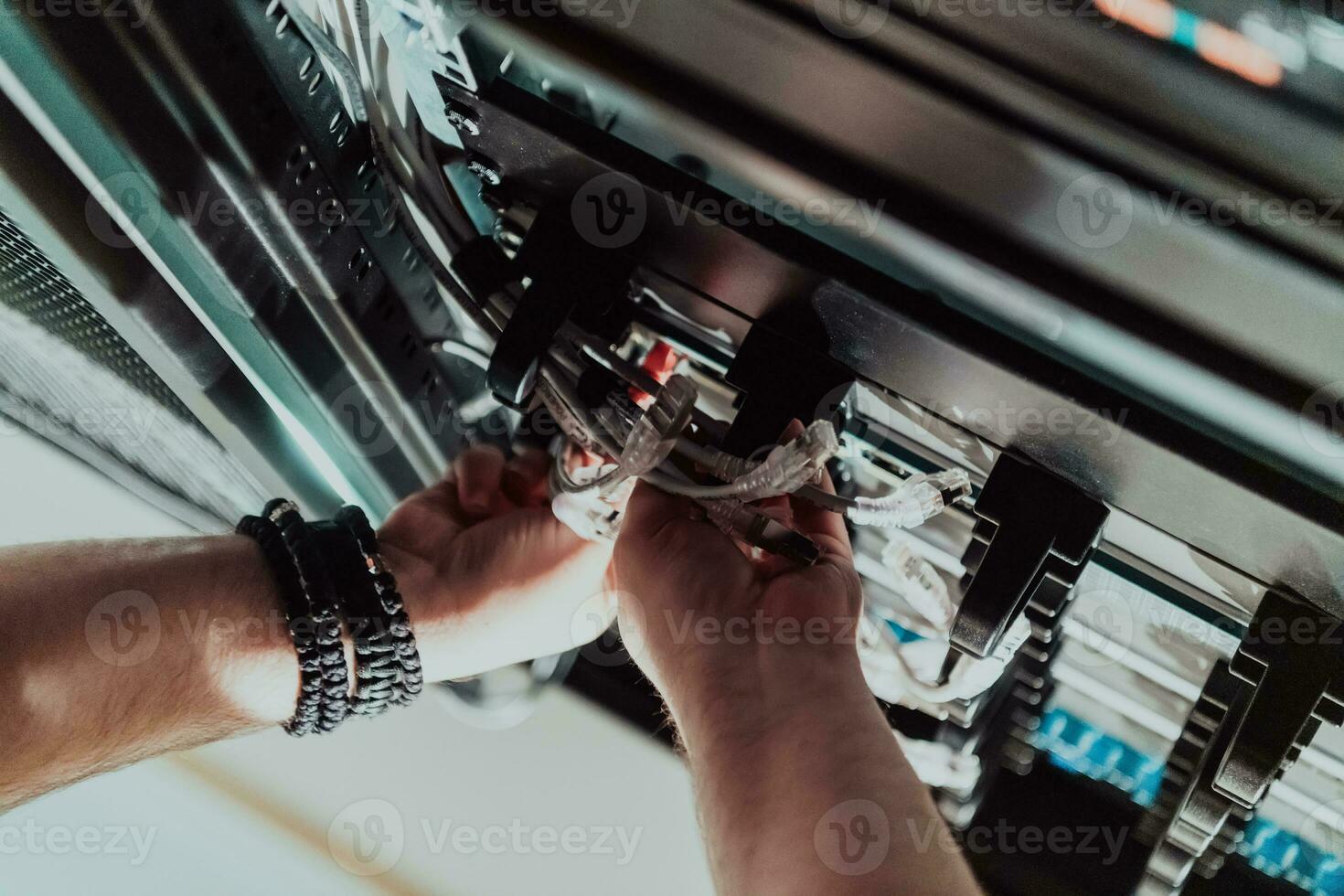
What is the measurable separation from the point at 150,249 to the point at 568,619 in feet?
1.56

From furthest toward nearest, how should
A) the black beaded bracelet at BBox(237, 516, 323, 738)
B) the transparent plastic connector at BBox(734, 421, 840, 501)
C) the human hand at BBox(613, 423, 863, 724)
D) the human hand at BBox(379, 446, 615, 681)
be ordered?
the human hand at BBox(379, 446, 615, 681) → the black beaded bracelet at BBox(237, 516, 323, 738) → the human hand at BBox(613, 423, 863, 724) → the transparent plastic connector at BBox(734, 421, 840, 501)

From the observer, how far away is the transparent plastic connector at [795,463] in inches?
20.1

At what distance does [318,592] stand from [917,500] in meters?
0.46

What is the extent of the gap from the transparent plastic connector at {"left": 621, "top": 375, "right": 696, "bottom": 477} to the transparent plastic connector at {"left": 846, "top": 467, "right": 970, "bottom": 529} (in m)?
0.12

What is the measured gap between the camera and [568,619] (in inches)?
34.6

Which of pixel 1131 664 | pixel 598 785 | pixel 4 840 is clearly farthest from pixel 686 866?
pixel 4 840

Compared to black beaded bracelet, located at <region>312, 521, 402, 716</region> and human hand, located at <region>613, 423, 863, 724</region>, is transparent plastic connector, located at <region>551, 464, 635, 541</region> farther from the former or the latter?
black beaded bracelet, located at <region>312, 521, 402, 716</region>

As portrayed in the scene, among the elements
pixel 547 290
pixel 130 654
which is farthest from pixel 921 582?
pixel 130 654

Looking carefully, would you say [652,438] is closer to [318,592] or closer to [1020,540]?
[1020,540]

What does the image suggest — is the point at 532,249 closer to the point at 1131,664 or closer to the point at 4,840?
the point at 1131,664

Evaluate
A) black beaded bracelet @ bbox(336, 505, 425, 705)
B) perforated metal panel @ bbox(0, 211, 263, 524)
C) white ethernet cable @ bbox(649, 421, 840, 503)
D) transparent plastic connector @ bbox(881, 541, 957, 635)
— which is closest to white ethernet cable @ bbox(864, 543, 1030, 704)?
transparent plastic connector @ bbox(881, 541, 957, 635)

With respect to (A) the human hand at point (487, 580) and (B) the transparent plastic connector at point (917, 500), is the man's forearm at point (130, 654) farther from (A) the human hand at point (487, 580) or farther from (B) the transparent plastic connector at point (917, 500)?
(B) the transparent plastic connector at point (917, 500)

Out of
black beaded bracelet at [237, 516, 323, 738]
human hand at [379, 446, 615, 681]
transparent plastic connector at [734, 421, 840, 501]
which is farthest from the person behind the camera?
human hand at [379, 446, 615, 681]

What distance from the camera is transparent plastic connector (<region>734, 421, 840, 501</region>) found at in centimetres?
51
